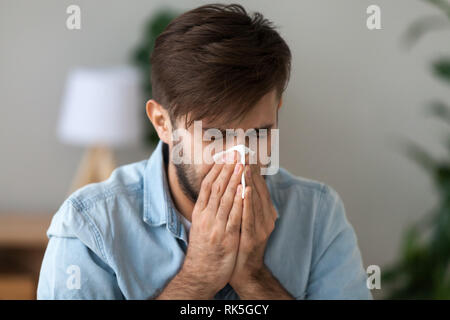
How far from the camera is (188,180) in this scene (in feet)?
2.67

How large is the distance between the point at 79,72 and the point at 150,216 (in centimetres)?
Result: 112

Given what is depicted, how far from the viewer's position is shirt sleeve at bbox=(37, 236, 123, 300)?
2.34ft

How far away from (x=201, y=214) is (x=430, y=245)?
901 mm

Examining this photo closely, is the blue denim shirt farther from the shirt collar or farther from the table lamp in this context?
the table lamp

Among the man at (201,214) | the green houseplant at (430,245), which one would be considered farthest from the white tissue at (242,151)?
the green houseplant at (430,245)

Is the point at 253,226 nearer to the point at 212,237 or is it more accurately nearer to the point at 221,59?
the point at 212,237

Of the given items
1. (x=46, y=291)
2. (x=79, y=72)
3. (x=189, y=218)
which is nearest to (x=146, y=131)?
(x=79, y=72)

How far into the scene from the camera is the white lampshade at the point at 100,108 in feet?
5.67

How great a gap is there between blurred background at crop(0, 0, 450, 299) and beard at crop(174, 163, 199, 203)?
0.15 meters

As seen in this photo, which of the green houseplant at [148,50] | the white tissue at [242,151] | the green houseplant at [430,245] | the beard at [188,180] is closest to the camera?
the white tissue at [242,151]

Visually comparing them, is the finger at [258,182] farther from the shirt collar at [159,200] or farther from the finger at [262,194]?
the shirt collar at [159,200]

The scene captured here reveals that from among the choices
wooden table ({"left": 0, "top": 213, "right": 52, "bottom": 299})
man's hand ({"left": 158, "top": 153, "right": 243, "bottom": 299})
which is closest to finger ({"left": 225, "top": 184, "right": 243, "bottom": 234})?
man's hand ({"left": 158, "top": 153, "right": 243, "bottom": 299})

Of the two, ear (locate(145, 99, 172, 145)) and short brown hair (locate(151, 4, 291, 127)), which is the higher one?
short brown hair (locate(151, 4, 291, 127))

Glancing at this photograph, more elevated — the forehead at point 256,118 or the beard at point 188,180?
the forehead at point 256,118
